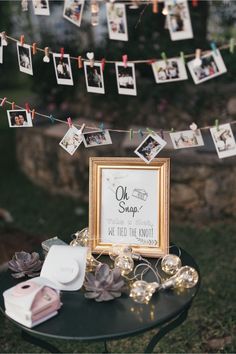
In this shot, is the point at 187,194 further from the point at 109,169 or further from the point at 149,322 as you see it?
the point at 149,322

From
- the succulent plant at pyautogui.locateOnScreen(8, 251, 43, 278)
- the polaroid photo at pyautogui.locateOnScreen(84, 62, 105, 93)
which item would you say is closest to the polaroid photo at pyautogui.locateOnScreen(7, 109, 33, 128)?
the polaroid photo at pyautogui.locateOnScreen(84, 62, 105, 93)

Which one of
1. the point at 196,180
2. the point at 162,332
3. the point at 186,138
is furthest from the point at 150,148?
the point at 196,180

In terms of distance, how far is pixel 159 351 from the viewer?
2.11 meters

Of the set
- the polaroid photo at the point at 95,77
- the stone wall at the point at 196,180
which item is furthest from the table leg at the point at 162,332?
the stone wall at the point at 196,180

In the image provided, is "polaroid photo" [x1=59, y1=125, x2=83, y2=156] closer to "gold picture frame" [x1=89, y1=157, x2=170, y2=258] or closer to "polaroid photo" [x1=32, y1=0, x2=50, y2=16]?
"gold picture frame" [x1=89, y1=157, x2=170, y2=258]

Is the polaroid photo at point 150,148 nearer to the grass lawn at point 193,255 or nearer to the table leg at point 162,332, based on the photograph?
the table leg at point 162,332

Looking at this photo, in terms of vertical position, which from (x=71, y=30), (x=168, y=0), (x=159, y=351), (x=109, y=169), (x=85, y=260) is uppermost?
(x=71, y=30)

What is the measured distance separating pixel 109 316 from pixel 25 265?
371mm

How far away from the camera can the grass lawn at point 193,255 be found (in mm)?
2154

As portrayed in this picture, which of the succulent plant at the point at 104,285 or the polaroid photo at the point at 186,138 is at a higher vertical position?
the polaroid photo at the point at 186,138

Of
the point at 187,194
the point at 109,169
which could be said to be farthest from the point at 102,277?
the point at 187,194

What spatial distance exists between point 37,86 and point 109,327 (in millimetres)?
3589

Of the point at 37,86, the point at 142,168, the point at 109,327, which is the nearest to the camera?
the point at 109,327

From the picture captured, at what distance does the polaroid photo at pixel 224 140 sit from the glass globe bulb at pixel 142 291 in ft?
1.57
